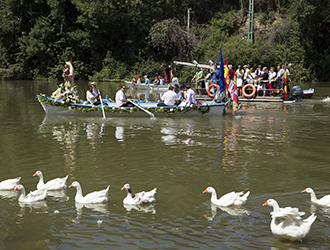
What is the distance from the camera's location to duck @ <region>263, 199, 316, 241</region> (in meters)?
7.26

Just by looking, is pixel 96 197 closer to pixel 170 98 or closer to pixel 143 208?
pixel 143 208

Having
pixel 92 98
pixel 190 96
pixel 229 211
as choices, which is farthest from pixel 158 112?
pixel 229 211

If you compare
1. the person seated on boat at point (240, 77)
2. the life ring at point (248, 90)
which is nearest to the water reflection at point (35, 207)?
the person seated on boat at point (240, 77)

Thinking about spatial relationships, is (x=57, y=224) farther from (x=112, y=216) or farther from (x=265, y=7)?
(x=265, y=7)

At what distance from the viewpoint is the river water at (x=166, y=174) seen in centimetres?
774

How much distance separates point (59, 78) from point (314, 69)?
29.1 m

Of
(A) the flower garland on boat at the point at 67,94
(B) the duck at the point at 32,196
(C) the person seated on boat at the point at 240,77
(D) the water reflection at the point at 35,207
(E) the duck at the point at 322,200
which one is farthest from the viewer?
(C) the person seated on boat at the point at 240,77

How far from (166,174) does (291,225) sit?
4.55 m

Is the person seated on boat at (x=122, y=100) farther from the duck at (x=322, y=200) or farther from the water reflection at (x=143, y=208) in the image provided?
the duck at (x=322, y=200)

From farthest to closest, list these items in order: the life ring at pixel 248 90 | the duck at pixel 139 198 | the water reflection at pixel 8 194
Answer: the life ring at pixel 248 90, the water reflection at pixel 8 194, the duck at pixel 139 198

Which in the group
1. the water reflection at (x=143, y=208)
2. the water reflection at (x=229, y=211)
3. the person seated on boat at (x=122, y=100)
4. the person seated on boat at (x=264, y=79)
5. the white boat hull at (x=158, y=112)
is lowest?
the water reflection at (x=229, y=211)

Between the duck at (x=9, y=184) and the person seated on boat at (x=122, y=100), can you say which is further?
the person seated on boat at (x=122, y=100)

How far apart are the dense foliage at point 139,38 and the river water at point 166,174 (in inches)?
1038

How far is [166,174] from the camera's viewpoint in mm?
11336
